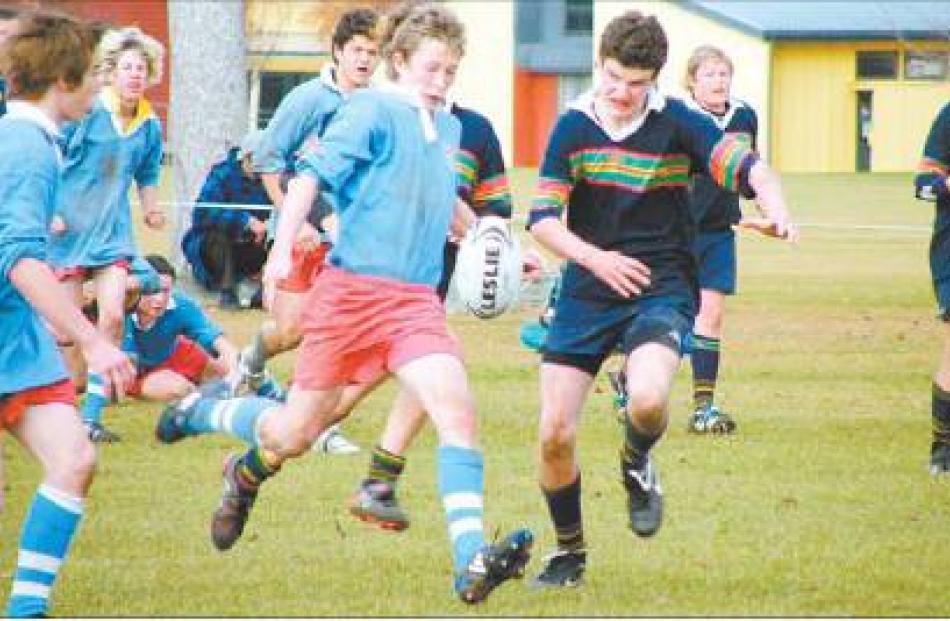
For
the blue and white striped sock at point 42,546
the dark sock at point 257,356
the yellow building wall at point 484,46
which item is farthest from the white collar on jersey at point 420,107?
the yellow building wall at point 484,46

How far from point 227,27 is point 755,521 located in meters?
14.1

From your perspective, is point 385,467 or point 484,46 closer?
point 385,467

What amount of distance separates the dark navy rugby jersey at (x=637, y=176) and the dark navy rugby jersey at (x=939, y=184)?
2755 mm

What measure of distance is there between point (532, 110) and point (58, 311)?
68.4 metres

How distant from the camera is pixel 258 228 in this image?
19234mm

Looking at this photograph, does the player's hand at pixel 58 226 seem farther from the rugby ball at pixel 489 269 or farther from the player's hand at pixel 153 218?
the rugby ball at pixel 489 269

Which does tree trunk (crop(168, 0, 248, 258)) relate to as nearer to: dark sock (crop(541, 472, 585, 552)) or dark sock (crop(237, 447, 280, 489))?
dark sock (crop(237, 447, 280, 489))

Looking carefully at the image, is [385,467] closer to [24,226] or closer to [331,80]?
[24,226]

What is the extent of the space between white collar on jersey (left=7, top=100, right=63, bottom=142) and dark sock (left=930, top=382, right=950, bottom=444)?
5.02m

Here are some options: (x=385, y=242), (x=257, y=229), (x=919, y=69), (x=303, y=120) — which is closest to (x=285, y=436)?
(x=385, y=242)

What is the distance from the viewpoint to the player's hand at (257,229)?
19.2 metres

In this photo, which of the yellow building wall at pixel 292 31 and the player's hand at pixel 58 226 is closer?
the player's hand at pixel 58 226

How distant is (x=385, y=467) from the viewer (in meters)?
9.05

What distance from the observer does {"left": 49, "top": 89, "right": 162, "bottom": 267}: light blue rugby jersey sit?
11.5 m
